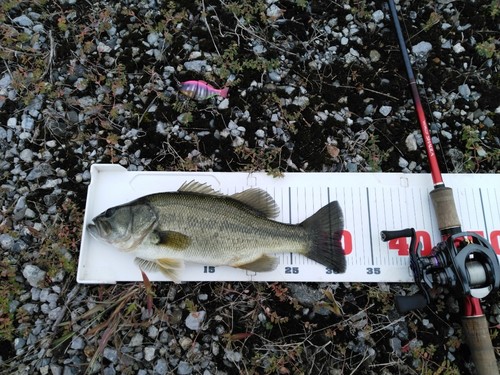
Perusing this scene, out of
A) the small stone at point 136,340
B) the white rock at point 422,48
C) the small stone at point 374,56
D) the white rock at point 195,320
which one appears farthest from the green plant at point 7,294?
the white rock at point 422,48

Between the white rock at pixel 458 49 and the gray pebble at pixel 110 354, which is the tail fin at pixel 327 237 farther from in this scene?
the white rock at pixel 458 49

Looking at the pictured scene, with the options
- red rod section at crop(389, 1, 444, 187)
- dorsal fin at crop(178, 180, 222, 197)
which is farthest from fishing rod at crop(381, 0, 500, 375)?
dorsal fin at crop(178, 180, 222, 197)

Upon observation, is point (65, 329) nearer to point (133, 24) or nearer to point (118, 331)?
point (118, 331)

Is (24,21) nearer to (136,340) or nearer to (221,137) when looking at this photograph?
(221,137)

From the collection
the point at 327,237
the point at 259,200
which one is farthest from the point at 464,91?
the point at 259,200

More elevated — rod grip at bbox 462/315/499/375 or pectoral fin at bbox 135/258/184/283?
pectoral fin at bbox 135/258/184/283

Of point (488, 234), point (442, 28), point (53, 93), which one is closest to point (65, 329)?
point (53, 93)

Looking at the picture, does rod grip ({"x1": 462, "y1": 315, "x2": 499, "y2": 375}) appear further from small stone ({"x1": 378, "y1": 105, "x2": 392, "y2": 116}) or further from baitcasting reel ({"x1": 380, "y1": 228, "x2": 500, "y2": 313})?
small stone ({"x1": 378, "y1": 105, "x2": 392, "y2": 116})
